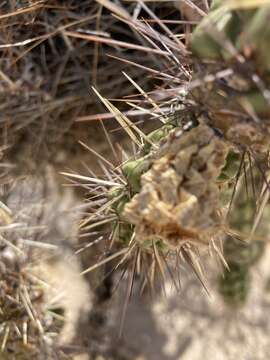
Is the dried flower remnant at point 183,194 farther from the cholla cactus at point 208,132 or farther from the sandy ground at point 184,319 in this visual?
the sandy ground at point 184,319

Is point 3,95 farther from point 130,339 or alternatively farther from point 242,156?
point 130,339

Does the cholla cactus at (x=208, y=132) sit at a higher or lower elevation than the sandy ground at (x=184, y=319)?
higher

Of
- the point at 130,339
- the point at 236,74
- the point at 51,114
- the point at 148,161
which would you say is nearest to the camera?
the point at 236,74

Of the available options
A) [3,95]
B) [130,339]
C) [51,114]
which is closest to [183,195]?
[3,95]

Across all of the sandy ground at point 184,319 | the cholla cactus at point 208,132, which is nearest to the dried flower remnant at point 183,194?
the cholla cactus at point 208,132

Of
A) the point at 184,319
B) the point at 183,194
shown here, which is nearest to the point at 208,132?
the point at 183,194

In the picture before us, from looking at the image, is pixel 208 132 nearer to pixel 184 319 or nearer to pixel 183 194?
pixel 183 194

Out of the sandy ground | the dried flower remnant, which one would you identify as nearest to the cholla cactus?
the dried flower remnant

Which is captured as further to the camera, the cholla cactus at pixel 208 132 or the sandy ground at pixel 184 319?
the sandy ground at pixel 184 319

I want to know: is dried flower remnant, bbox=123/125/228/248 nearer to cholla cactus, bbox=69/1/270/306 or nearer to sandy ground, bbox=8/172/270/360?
cholla cactus, bbox=69/1/270/306
